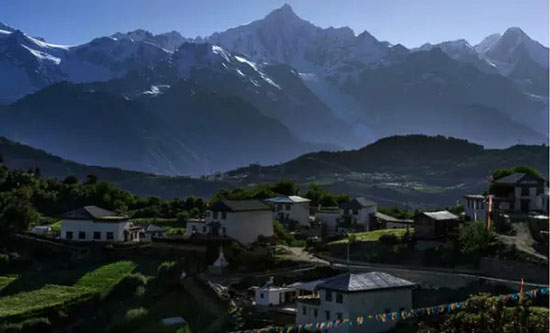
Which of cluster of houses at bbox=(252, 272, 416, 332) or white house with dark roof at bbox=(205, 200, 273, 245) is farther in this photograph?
white house with dark roof at bbox=(205, 200, 273, 245)

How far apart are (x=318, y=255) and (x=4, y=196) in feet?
143

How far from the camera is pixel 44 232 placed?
232 ft

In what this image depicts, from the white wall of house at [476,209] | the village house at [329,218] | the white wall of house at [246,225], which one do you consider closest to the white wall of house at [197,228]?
the white wall of house at [246,225]

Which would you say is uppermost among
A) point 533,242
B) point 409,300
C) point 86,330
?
point 533,242

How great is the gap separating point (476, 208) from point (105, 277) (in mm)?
29784

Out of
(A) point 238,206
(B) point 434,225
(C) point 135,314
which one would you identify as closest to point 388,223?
(A) point 238,206

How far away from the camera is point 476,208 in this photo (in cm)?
6197

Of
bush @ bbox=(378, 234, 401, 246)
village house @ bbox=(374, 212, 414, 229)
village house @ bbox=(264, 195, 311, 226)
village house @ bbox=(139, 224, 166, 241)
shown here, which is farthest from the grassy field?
village house @ bbox=(374, 212, 414, 229)

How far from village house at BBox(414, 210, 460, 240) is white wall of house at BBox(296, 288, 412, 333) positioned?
15733mm

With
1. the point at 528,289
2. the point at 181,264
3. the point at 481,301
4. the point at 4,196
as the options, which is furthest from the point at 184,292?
the point at 4,196

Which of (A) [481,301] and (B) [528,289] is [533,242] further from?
(A) [481,301]

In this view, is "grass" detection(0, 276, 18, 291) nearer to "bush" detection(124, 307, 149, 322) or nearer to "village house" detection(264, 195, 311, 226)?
"bush" detection(124, 307, 149, 322)

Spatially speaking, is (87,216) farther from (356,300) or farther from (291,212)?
(356,300)

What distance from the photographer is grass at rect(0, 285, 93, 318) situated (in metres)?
49.3
